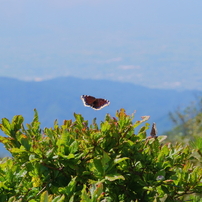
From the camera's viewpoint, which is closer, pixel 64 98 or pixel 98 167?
pixel 98 167

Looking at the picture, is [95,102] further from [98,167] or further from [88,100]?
[98,167]

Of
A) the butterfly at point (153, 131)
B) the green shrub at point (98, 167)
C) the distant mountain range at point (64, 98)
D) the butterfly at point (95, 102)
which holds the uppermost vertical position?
the distant mountain range at point (64, 98)

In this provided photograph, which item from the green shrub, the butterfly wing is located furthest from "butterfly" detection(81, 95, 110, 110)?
the green shrub

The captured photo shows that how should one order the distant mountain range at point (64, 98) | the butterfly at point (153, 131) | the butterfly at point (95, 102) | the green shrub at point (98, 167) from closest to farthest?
1. the green shrub at point (98, 167)
2. the butterfly at point (153, 131)
3. the butterfly at point (95, 102)
4. the distant mountain range at point (64, 98)

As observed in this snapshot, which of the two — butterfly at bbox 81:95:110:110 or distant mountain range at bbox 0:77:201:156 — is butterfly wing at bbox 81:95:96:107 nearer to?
butterfly at bbox 81:95:110:110

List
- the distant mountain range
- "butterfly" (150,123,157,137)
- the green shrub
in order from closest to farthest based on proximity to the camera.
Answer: the green shrub → "butterfly" (150,123,157,137) → the distant mountain range

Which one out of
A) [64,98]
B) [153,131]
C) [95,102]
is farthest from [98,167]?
[64,98]

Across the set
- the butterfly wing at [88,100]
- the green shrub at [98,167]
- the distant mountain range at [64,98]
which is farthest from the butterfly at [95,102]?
the distant mountain range at [64,98]

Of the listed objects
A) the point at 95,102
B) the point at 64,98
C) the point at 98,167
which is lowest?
the point at 98,167

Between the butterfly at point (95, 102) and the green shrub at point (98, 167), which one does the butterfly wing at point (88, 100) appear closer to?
the butterfly at point (95, 102)

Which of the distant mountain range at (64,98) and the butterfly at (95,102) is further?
the distant mountain range at (64,98)
